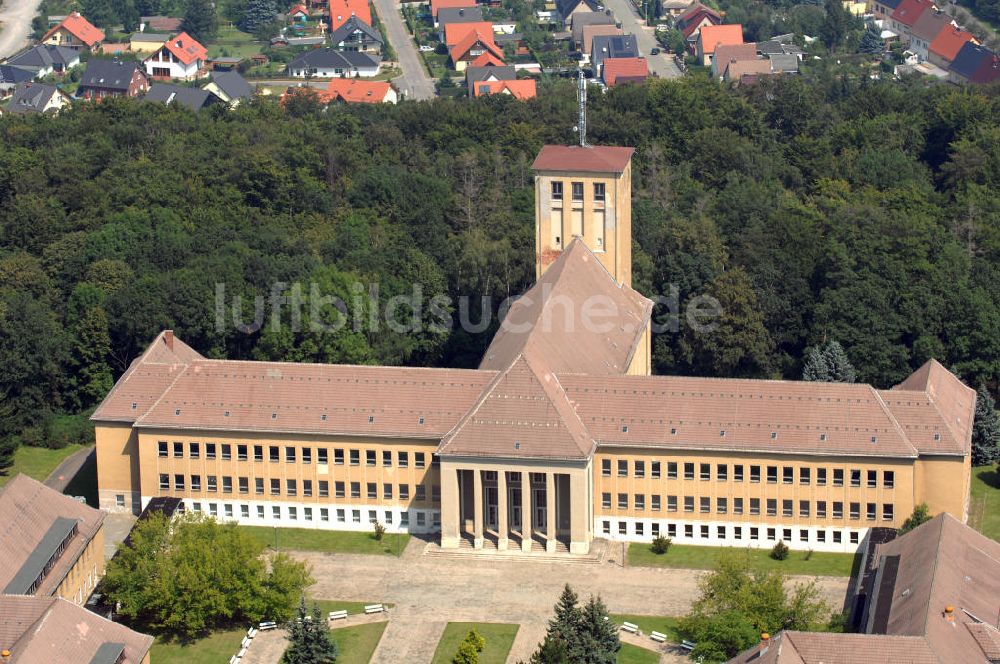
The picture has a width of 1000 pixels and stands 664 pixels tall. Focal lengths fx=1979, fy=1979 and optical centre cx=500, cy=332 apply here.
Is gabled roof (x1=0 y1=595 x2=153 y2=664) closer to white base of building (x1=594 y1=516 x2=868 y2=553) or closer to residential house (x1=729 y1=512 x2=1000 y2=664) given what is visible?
residential house (x1=729 y1=512 x2=1000 y2=664)

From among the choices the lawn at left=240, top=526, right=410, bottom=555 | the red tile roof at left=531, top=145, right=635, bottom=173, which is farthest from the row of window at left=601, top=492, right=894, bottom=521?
the red tile roof at left=531, top=145, right=635, bottom=173

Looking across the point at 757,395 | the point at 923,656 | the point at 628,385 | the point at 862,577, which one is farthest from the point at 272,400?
the point at 923,656

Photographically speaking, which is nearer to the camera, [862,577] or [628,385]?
[862,577]

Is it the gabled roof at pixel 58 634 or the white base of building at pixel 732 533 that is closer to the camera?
the gabled roof at pixel 58 634

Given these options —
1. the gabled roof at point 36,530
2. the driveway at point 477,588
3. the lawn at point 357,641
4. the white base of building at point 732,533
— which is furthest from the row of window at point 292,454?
the lawn at point 357,641

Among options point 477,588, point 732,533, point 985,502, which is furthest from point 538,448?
point 985,502

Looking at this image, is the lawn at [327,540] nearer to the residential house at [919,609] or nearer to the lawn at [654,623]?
the lawn at [654,623]

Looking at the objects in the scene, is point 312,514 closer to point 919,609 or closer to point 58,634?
point 58,634

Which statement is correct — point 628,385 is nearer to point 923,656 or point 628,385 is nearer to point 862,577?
point 862,577
